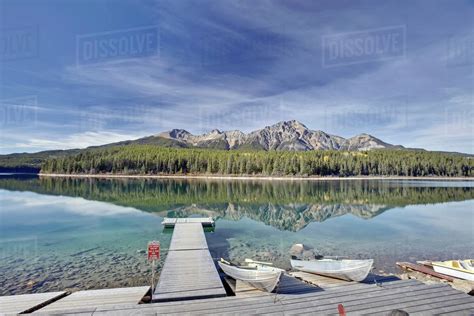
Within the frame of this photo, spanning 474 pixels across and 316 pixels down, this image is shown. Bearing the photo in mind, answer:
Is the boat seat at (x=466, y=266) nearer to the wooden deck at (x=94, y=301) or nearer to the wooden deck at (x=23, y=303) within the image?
the wooden deck at (x=94, y=301)

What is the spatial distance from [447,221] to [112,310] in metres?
37.1

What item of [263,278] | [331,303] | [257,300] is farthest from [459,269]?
[257,300]

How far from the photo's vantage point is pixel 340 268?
10727 mm

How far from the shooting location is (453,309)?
7.63m

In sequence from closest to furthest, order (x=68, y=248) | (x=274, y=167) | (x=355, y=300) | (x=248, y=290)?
1. (x=355, y=300)
2. (x=248, y=290)
3. (x=68, y=248)
4. (x=274, y=167)

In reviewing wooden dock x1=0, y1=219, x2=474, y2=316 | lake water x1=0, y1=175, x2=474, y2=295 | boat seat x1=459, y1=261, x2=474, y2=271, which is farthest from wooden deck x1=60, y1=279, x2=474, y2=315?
lake water x1=0, y1=175, x2=474, y2=295

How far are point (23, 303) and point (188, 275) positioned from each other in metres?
5.49

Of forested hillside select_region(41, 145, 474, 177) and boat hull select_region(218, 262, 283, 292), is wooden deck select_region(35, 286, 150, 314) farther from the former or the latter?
forested hillside select_region(41, 145, 474, 177)

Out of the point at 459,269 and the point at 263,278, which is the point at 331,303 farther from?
the point at 459,269

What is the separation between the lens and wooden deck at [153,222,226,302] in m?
9.12

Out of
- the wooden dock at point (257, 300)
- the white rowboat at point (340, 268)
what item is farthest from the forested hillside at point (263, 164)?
the wooden dock at point (257, 300)

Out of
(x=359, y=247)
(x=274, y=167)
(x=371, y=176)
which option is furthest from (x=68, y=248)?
(x=371, y=176)

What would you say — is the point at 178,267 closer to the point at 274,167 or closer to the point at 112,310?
the point at 112,310

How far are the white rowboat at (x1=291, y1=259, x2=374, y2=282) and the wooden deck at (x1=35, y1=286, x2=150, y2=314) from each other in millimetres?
6825
